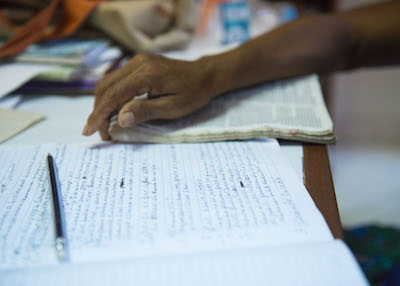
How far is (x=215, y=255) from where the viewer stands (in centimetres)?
34

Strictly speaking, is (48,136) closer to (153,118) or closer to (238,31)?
(153,118)

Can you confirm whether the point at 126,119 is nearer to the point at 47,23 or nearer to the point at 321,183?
the point at 321,183

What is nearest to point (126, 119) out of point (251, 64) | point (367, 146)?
point (251, 64)

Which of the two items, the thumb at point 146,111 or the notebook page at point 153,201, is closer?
the notebook page at point 153,201

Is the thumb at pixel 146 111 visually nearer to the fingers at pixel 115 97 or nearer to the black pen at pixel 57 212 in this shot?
the fingers at pixel 115 97

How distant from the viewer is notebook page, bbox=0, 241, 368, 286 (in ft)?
1.05

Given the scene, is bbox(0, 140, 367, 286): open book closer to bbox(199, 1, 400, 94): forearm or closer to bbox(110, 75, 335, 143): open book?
bbox(110, 75, 335, 143): open book

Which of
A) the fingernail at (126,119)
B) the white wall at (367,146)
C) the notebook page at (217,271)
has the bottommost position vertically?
the white wall at (367,146)

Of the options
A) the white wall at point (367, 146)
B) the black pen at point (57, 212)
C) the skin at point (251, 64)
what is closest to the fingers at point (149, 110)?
the skin at point (251, 64)

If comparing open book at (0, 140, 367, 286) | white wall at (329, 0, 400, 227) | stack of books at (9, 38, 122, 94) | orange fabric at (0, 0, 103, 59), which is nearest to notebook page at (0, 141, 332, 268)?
open book at (0, 140, 367, 286)

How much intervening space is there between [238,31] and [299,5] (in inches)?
25.4

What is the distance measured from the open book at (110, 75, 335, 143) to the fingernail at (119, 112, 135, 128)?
1.0 inches

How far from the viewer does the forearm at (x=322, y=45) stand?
2.35 feet

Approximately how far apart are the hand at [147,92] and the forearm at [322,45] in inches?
4.8
